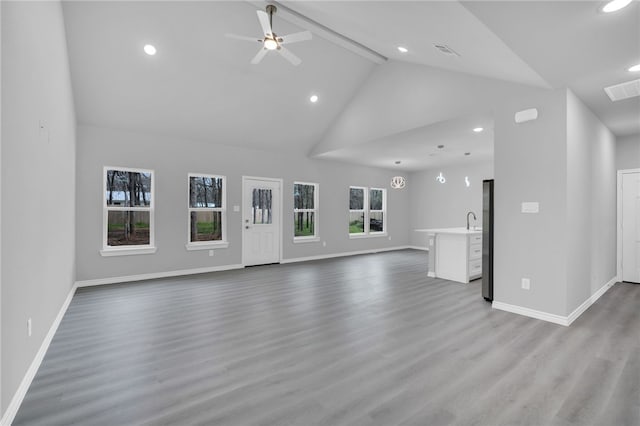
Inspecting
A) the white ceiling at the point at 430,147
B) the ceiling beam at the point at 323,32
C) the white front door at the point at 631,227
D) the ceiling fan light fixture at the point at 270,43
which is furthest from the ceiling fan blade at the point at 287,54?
the white front door at the point at 631,227

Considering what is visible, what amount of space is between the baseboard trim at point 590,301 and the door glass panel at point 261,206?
218 inches

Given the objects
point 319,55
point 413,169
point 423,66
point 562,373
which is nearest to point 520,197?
point 562,373

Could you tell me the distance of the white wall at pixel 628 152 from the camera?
5117 mm

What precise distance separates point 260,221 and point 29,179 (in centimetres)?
494

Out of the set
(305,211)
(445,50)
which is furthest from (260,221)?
(445,50)

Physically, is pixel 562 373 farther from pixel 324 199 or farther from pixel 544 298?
→ pixel 324 199

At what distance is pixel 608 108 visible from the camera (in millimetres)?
3914

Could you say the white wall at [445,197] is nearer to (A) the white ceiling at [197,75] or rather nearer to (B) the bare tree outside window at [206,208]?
(A) the white ceiling at [197,75]

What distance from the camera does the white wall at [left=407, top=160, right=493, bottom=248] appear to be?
27.7 feet

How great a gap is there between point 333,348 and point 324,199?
5576 mm

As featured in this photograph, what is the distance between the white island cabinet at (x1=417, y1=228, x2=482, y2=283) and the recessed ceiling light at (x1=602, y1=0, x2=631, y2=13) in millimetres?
3584

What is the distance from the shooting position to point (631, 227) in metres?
5.25

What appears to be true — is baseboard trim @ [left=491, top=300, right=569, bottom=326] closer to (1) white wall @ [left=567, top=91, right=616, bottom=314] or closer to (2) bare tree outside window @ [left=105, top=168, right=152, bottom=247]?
(1) white wall @ [left=567, top=91, right=616, bottom=314]

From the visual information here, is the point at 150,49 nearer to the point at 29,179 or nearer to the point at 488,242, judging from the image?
the point at 29,179
